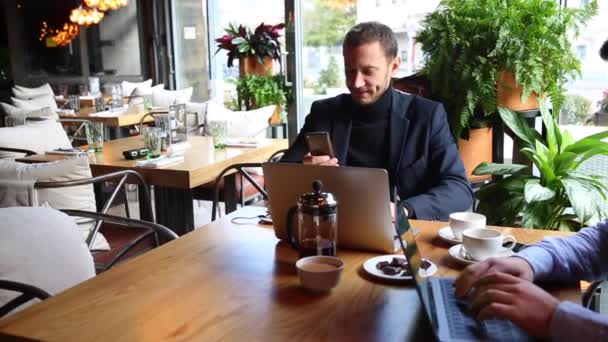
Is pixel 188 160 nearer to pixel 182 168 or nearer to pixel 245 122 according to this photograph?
pixel 182 168

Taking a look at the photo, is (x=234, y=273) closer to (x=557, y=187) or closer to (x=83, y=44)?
(x=557, y=187)

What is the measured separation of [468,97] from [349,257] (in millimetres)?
1898

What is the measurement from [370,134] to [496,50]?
44.7 inches

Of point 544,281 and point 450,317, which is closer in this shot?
point 450,317

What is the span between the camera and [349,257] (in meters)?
1.40

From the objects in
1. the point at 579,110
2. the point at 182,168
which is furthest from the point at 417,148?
the point at 579,110

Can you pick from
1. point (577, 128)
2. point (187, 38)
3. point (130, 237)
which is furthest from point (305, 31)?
point (130, 237)

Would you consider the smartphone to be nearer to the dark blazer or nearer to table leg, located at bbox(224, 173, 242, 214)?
the dark blazer

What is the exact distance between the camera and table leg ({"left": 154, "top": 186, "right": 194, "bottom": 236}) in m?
3.32

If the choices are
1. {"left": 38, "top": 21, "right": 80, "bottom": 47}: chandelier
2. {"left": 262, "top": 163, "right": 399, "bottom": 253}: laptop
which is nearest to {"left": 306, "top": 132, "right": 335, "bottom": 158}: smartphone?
{"left": 262, "top": 163, "right": 399, "bottom": 253}: laptop

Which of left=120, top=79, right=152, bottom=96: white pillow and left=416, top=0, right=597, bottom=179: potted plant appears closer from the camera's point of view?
left=416, top=0, right=597, bottom=179: potted plant

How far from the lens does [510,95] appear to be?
317 cm

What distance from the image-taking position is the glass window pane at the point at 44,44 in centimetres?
819

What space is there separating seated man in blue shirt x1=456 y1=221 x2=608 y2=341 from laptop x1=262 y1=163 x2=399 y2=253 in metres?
0.27
